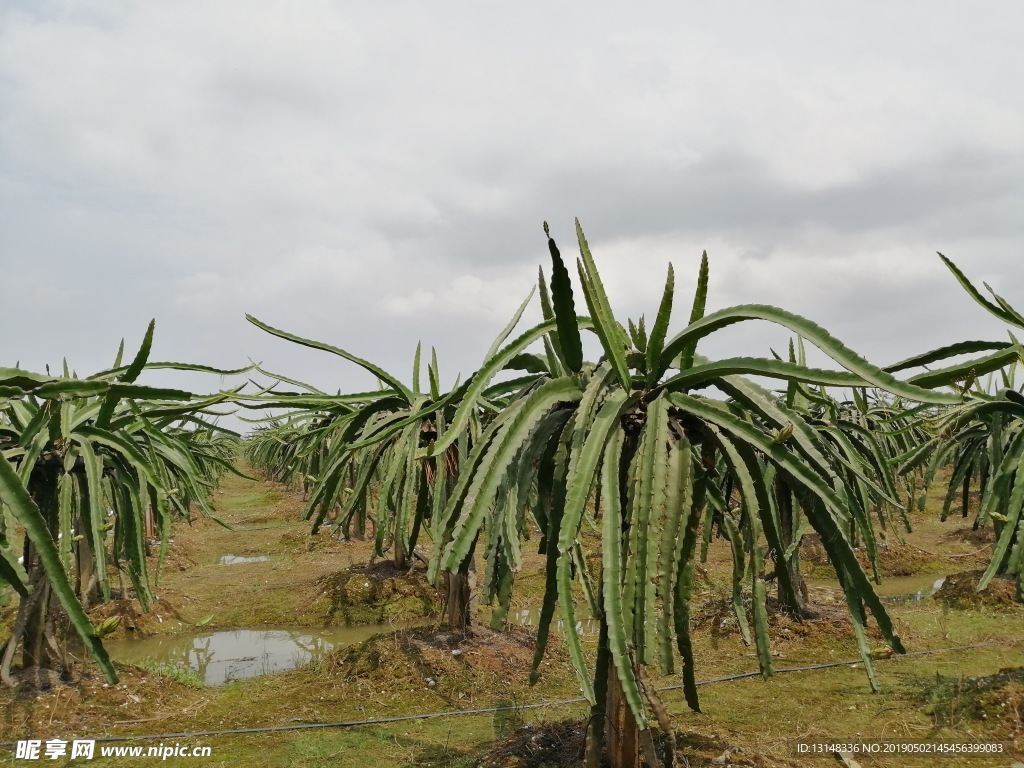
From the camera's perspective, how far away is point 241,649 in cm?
895

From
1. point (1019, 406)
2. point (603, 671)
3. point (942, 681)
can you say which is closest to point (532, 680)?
point (603, 671)

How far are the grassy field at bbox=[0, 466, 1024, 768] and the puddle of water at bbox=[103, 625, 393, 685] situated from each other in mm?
287

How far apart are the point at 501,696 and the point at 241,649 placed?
4438 mm

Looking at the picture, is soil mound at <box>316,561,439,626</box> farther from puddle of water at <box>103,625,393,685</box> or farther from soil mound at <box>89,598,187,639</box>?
soil mound at <box>89,598,187,639</box>

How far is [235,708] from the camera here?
6.09 meters

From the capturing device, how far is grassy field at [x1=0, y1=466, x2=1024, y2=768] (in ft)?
15.1

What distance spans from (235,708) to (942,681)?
599 cm

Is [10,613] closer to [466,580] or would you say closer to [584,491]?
[466,580]

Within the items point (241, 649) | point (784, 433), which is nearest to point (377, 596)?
point (241, 649)

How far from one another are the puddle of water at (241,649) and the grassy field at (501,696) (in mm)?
287

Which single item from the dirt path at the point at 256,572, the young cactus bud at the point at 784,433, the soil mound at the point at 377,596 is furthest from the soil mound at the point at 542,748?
the soil mound at the point at 377,596

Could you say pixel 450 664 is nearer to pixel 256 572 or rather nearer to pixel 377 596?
pixel 377 596

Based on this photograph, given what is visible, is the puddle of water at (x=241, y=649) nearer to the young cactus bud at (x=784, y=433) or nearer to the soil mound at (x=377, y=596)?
the soil mound at (x=377, y=596)

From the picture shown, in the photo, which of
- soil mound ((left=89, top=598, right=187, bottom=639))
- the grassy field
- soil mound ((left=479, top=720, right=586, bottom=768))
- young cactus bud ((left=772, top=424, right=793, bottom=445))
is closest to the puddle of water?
soil mound ((left=89, top=598, right=187, bottom=639))
